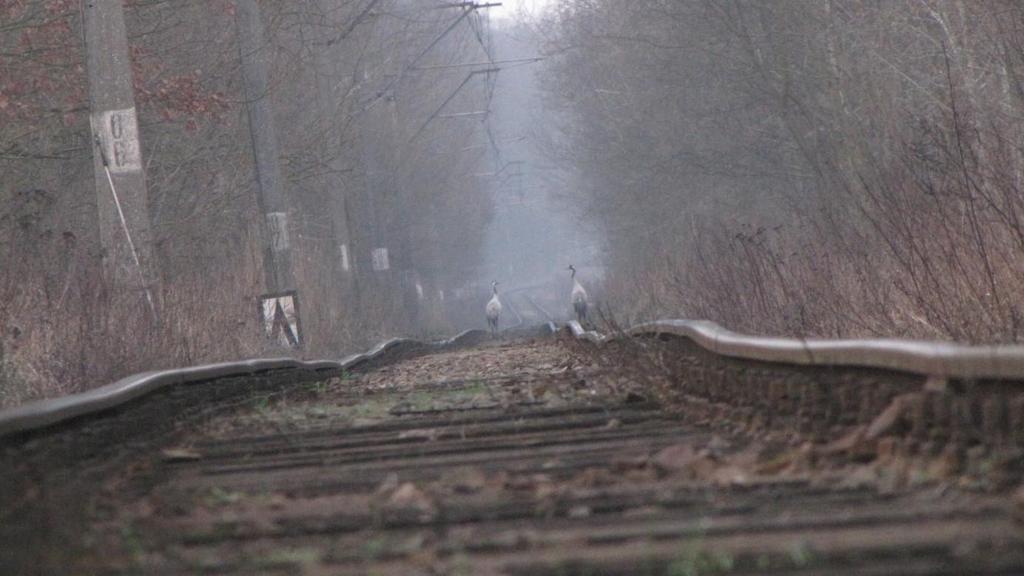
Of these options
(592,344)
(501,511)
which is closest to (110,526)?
(501,511)

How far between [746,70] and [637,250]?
21.1 meters

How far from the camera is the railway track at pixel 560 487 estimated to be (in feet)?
11.9

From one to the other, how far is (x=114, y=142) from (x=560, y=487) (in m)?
11.9

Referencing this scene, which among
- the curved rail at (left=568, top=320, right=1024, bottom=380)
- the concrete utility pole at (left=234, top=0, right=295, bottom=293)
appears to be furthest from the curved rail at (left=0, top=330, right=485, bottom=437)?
the concrete utility pole at (left=234, top=0, right=295, bottom=293)

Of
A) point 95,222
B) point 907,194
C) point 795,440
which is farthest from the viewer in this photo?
point 95,222

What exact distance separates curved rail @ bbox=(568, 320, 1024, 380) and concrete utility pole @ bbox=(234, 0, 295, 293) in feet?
49.7

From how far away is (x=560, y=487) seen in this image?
4.88 metres

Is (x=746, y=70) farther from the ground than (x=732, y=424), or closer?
farther from the ground

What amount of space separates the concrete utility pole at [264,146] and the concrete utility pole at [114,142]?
6.62 meters

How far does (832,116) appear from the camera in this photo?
92.2ft

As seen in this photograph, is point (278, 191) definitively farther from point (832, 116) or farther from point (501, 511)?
point (501, 511)

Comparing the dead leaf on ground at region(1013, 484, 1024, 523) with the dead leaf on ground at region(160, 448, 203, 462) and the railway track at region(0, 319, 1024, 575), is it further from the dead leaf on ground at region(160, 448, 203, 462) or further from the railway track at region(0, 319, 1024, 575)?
the dead leaf on ground at region(160, 448, 203, 462)

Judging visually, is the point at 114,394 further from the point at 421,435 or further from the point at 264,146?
the point at 264,146

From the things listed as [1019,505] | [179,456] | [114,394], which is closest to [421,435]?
[179,456]
